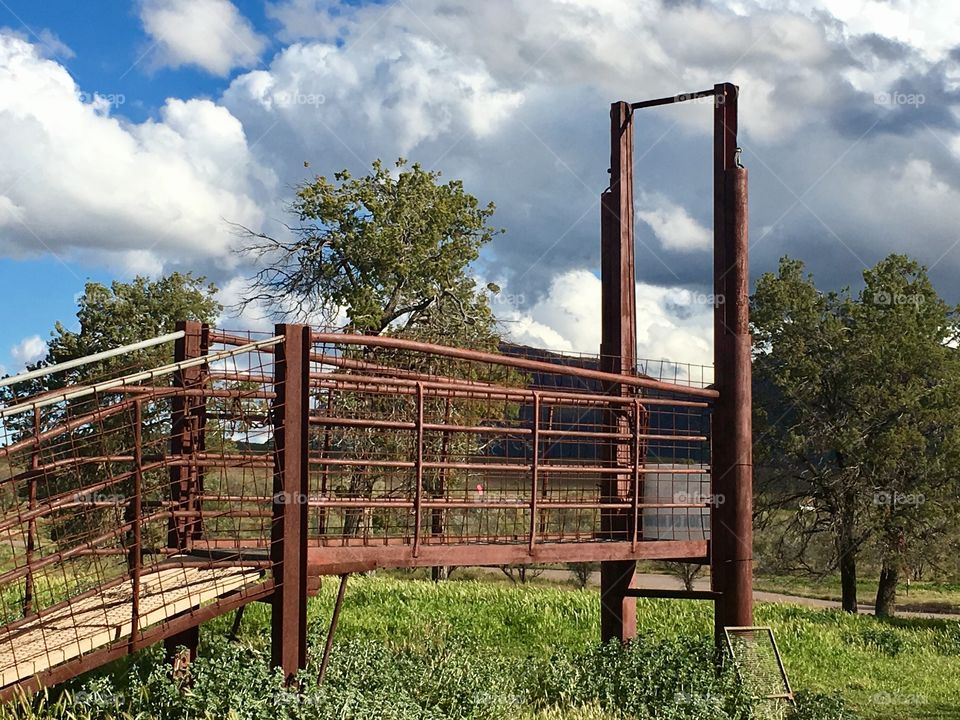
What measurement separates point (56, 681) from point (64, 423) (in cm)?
168

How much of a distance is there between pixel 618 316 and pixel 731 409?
148cm

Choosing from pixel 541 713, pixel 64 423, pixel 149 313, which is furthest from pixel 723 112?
pixel 149 313

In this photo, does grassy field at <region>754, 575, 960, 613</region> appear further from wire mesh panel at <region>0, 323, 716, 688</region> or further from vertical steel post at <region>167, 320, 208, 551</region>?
vertical steel post at <region>167, 320, 208, 551</region>

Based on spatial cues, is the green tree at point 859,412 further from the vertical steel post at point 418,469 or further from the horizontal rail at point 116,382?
the horizontal rail at point 116,382

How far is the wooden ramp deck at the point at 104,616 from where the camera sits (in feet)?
20.1

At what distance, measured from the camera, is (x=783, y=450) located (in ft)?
86.5

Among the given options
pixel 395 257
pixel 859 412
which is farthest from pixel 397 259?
pixel 859 412

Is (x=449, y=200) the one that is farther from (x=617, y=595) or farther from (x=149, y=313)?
(x=617, y=595)

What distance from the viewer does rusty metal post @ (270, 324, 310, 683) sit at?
682 centimetres

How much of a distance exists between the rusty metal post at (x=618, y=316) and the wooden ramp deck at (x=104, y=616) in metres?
4.32

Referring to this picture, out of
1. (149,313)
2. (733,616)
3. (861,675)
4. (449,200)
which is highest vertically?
(449,200)

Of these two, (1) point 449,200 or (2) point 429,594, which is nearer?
(2) point 429,594

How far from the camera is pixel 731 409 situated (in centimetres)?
999

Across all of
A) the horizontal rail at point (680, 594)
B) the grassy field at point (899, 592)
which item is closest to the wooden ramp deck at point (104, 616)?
the horizontal rail at point (680, 594)
